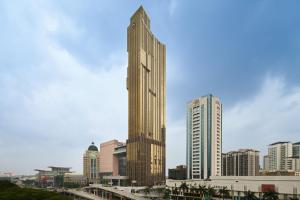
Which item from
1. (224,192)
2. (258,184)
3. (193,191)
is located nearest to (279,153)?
(193,191)

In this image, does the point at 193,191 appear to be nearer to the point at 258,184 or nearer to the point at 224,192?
the point at 224,192

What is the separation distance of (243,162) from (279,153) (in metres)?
34.2

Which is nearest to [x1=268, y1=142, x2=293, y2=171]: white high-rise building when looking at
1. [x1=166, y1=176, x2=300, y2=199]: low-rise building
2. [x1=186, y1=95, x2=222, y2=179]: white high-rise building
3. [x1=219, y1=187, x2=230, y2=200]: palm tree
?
[x1=186, y1=95, x2=222, y2=179]: white high-rise building

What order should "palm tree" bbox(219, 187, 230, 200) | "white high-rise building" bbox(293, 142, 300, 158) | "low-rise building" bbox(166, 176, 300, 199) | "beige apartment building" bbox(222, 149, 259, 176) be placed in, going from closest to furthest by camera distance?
"low-rise building" bbox(166, 176, 300, 199), "palm tree" bbox(219, 187, 230, 200), "beige apartment building" bbox(222, 149, 259, 176), "white high-rise building" bbox(293, 142, 300, 158)

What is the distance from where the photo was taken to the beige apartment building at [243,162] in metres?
147

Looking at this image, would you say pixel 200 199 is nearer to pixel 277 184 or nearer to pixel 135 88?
pixel 277 184

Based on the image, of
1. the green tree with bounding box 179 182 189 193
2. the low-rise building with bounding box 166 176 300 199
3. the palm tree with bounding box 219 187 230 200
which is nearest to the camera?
the low-rise building with bounding box 166 176 300 199

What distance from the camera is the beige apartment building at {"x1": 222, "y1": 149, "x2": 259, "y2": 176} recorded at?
483 feet

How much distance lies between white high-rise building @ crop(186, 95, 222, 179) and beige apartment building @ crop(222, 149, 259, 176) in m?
28.9

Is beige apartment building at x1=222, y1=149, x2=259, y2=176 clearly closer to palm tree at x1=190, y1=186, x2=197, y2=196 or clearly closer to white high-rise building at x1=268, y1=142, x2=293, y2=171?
white high-rise building at x1=268, y1=142, x2=293, y2=171

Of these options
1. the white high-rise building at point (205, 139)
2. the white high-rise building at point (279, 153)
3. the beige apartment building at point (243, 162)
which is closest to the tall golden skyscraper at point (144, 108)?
the white high-rise building at point (205, 139)

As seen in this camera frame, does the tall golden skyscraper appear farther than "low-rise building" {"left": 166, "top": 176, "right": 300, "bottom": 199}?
Yes

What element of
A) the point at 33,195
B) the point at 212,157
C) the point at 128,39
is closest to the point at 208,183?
the point at 212,157

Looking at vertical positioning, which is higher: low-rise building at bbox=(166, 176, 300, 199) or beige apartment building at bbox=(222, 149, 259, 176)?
low-rise building at bbox=(166, 176, 300, 199)
